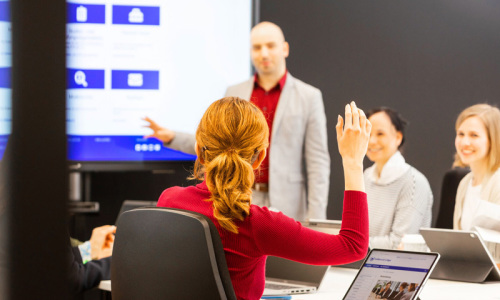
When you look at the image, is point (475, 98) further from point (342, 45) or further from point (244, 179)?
point (244, 179)

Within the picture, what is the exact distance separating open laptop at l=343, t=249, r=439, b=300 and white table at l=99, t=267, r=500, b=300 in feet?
0.75

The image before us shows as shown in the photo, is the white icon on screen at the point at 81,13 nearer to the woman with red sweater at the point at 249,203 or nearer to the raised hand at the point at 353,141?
the woman with red sweater at the point at 249,203

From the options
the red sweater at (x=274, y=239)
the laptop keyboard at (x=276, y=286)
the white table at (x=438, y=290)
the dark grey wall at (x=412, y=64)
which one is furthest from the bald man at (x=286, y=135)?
the red sweater at (x=274, y=239)

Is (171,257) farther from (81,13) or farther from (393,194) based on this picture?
(81,13)

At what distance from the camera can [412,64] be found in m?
5.10

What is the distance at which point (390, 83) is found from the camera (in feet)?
16.7

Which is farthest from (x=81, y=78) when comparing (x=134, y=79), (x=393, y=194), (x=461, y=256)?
(x=461, y=256)

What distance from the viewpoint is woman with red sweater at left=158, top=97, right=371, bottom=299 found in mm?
1516

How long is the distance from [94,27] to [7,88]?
12.0ft

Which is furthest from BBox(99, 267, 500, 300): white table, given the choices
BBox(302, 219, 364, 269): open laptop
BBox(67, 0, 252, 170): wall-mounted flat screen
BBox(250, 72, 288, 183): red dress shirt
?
BBox(67, 0, 252, 170): wall-mounted flat screen

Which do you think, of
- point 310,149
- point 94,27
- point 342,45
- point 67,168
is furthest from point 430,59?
point 67,168

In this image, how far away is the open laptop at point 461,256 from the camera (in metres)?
2.19

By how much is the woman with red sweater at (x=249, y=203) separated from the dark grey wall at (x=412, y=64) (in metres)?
3.49

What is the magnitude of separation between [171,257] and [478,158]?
6.32 ft
